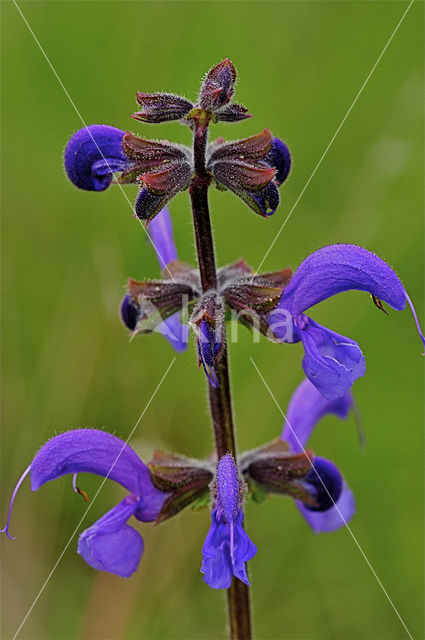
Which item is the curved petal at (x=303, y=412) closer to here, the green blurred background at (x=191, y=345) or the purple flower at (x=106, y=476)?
the purple flower at (x=106, y=476)

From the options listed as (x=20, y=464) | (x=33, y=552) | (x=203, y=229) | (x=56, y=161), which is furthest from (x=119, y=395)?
(x=203, y=229)

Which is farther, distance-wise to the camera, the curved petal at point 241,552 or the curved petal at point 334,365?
the curved petal at point 334,365

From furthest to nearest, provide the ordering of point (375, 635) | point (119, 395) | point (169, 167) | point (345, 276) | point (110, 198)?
point (110, 198)
point (119, 395)
point (375, 635)
point (345, 276)
point (169, 167)

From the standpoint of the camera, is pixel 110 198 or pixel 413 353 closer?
pixel 413 353

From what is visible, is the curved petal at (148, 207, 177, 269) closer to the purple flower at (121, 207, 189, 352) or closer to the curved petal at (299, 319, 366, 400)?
the purple flower at (121, 207, 189, 352)

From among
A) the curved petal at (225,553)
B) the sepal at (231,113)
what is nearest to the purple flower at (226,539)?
the curved petal at (225,553)

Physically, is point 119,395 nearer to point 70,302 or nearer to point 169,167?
point 70,302

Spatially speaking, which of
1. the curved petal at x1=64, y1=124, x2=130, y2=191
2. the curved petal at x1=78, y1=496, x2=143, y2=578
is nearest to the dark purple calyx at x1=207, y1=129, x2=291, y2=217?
the curved petal at x1=64, y1=124, x2=130, y2=191
